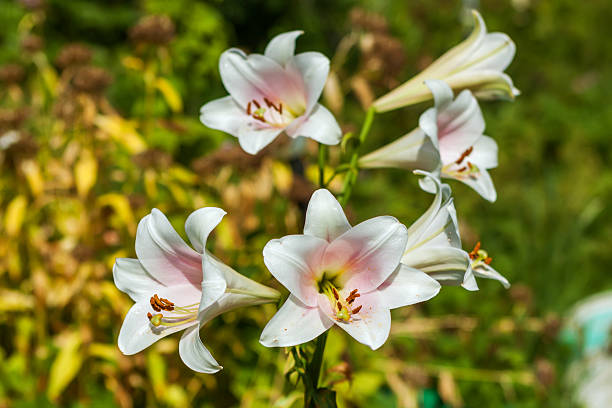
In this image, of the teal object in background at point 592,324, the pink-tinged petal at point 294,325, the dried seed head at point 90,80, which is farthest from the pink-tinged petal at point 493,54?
the teal object in background at point 592,324

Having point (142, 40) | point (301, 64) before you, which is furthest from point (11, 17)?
point (301, 64)

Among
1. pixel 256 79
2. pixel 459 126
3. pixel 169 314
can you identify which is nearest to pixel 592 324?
pixel 459 126

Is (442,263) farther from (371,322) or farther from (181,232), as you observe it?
(181,232)

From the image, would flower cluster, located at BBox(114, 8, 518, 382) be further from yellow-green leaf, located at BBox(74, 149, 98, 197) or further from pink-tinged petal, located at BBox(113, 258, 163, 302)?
yellow-green leaf, located at BBox(74, 149, 98, 197)

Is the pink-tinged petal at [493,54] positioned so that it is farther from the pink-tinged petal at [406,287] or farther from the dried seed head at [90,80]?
the dried seed head at [90,80]

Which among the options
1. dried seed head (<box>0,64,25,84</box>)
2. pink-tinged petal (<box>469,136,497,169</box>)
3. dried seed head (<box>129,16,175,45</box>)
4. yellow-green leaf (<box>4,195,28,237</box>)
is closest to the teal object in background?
pink-tinged petal (<box>469,136,497,169</box>)

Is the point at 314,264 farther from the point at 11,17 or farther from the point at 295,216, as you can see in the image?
the point at 11,17
